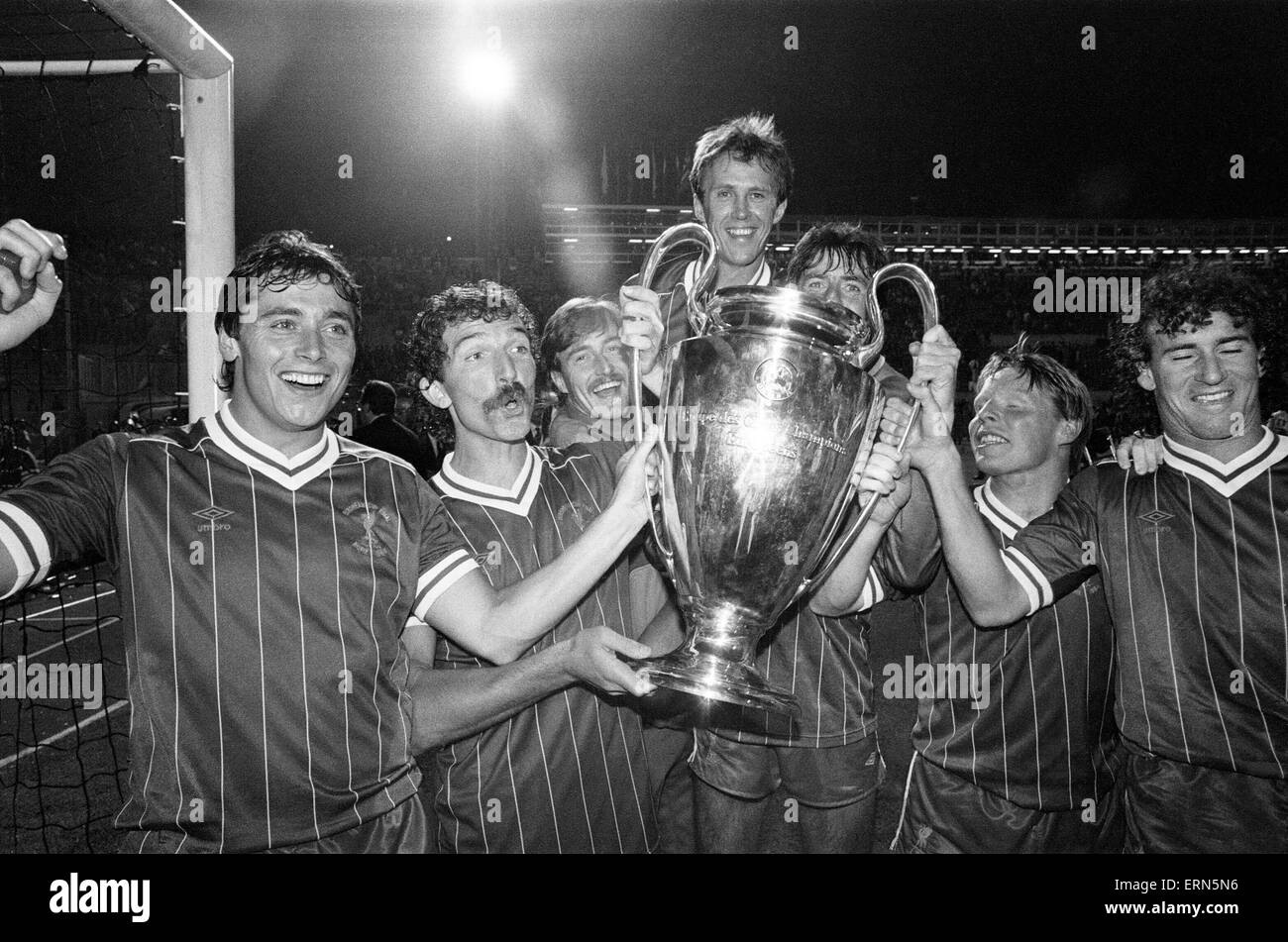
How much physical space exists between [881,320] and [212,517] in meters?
1.15

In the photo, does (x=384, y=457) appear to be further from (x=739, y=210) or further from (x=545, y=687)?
(x=739, y=210)

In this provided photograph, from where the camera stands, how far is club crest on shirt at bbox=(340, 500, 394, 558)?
160 centimetres

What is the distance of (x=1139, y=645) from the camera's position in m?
1.77

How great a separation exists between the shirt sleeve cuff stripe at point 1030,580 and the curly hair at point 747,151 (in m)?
1.13

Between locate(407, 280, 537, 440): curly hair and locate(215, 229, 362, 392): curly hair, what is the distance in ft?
0.77

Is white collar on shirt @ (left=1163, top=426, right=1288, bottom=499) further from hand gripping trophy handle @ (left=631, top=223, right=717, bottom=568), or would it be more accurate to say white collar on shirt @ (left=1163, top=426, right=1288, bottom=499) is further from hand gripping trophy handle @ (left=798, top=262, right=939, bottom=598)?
hand gripping trophy handle @ (left=631, top=223, right=717, bottom=568)

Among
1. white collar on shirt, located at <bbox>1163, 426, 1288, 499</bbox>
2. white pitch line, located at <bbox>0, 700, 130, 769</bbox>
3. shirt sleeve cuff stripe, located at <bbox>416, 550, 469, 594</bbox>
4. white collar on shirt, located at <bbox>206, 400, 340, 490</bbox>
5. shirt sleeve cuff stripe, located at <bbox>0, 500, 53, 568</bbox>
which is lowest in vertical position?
white pitch line, located at <bbox>0, 700, 130, 769</bbox>

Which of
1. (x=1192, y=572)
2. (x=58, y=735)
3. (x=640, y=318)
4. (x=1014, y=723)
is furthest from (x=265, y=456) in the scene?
(x=58, y=735)

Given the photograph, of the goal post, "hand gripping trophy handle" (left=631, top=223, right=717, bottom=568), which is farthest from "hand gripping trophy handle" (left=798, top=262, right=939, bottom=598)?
the goal post

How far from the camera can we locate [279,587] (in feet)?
5.03

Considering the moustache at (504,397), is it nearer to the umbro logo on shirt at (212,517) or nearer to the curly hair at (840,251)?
the umbro logo on shirt at (212,517)

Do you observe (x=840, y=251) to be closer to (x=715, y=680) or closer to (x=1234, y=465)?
(x=1234, y=465)

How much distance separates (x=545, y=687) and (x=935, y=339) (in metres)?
0.87

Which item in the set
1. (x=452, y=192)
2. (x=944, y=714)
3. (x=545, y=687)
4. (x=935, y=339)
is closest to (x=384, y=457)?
(x=545, y=687)
